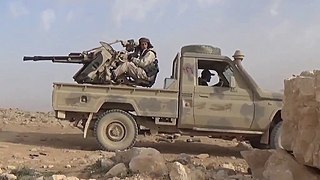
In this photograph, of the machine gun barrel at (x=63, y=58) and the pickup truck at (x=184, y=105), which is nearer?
the pickup truck at (x=184, y=105)

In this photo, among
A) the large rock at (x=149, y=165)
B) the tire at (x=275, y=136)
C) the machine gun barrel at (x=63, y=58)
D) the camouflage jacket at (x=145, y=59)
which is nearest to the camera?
the large rock at (x=149, y=165)

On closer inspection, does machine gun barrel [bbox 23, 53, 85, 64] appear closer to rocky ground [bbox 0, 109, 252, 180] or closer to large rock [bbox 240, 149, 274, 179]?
rocky ground [bbox 0, 109, 252, 180]

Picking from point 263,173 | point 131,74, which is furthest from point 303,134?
point 131,74

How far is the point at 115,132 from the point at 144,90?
3.09 feet

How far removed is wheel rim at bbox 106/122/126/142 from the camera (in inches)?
380

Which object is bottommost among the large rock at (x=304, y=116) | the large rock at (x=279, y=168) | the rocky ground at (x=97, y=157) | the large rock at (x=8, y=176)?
the large rock at (x=8, y=176)

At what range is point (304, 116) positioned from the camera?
546cm

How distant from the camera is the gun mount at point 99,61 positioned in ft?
32.6

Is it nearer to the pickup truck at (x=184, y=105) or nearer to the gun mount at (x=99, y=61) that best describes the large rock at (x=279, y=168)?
the pickup truck at (x=184, y=105)

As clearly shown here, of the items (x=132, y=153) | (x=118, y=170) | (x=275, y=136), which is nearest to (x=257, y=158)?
(x=132, y=153)

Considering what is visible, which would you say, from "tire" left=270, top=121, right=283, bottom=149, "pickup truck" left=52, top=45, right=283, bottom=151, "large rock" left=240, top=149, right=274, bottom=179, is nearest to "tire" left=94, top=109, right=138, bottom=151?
"pickup truck" left=52, top=45, right=283, bottom=151

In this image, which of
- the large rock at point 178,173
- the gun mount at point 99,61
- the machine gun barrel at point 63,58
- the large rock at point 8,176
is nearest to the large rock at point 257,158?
the large rock at point 178,173

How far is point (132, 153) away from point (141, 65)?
349cm

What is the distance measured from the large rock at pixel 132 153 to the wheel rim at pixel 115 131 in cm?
264
